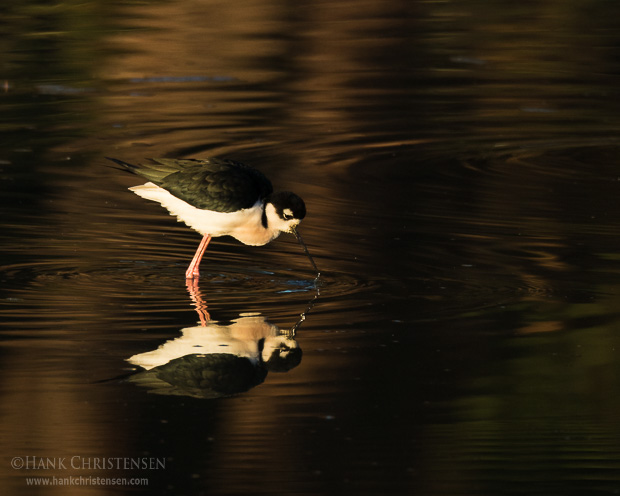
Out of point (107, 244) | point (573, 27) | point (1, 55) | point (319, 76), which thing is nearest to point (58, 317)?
point (107, 244)

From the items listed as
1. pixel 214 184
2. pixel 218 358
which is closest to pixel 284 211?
pixel 214 184

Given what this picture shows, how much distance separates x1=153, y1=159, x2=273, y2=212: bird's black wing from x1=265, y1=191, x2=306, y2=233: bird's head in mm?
151

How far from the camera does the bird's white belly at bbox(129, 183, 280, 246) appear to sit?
10542mm

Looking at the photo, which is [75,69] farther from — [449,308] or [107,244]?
[449,308]

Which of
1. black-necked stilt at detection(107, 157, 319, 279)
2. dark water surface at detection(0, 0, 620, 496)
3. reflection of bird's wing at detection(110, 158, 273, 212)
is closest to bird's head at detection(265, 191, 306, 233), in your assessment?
black-necked stilt at detection(107, 157, 319, 279)

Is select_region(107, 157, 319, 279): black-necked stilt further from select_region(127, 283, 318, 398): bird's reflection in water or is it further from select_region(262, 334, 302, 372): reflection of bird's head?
select_region(262, 334, 302, 372): reflection of bird's head

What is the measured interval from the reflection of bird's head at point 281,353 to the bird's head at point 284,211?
5.24 ft

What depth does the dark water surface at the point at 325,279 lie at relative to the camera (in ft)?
23.9

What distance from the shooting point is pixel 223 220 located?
10.5 metres

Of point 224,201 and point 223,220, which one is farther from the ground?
point 224,201

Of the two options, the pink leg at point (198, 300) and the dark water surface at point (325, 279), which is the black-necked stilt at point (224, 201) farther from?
the dark water surface at point (325, 279)

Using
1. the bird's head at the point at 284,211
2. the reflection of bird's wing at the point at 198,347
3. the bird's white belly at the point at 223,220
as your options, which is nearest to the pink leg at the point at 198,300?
the reflection of bird's wing at the point at 198,347

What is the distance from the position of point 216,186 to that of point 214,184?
0.02m

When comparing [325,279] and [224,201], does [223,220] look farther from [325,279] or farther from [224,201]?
[325,279]
